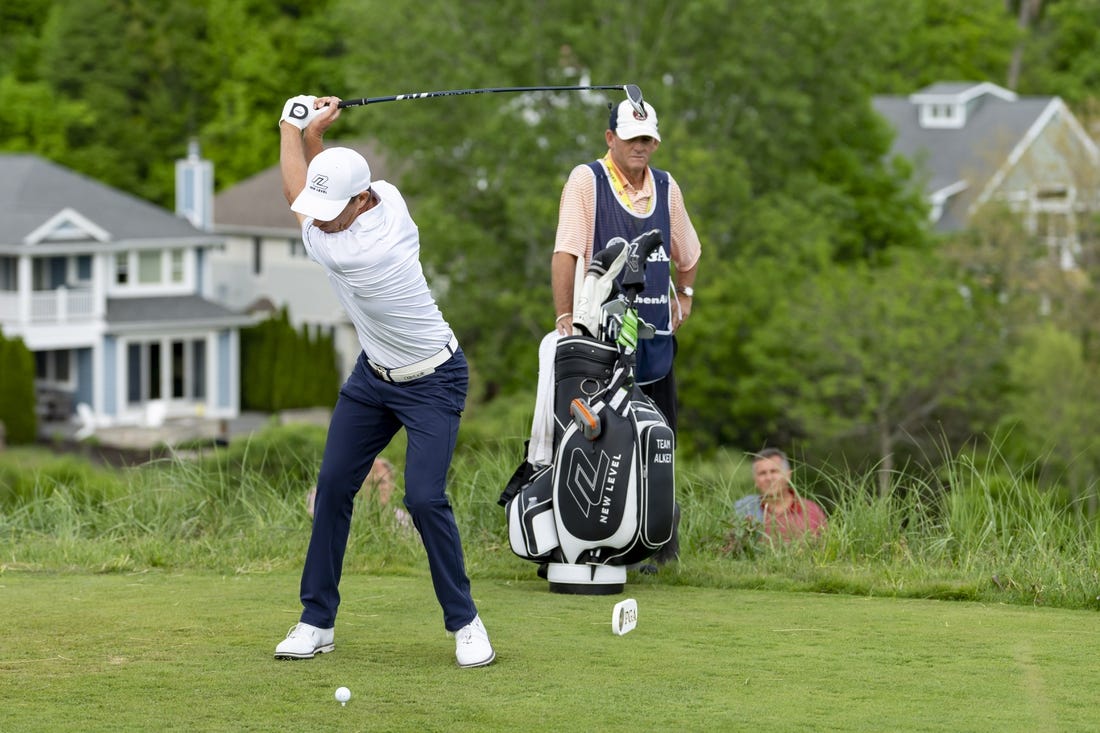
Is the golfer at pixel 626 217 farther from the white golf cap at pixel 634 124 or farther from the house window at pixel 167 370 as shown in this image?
the house window at pixel 167 370

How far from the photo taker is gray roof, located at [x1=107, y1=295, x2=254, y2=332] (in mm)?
47688

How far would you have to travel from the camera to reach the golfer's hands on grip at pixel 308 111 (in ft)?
20.7

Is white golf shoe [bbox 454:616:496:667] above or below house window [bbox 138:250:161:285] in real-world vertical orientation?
below

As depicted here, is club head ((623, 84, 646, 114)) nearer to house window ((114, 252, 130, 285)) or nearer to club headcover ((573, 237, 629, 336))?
club headcover ((573, 237, 629, 336))

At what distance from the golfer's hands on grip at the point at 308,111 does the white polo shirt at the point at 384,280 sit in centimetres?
37

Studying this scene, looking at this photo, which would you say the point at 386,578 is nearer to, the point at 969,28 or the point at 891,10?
the point at 891,10

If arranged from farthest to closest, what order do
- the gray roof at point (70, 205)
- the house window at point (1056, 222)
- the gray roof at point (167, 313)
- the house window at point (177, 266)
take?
the house window at point (177, 266)
the gray roof at point (167, 313)
the gray roof at point (70, 205)
the house window at point (1056, 222)

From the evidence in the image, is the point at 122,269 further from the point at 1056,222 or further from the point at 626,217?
the point at 626,217

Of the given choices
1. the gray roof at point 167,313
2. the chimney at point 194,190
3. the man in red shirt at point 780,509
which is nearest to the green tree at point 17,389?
the gray roof at point 167,313

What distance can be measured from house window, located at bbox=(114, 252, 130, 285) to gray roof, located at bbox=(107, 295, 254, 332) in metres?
0.61

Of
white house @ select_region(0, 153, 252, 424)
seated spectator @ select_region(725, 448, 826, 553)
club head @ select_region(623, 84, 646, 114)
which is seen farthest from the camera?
white house @ select_region(0, 153, 252, 424)

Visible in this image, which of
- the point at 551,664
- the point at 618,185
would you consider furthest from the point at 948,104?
the point at 551,664

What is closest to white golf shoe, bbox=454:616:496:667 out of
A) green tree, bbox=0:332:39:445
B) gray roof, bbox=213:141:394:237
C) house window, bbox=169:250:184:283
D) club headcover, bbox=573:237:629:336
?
club headcover, bbox=573:237:629:336

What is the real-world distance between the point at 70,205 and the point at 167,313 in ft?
12.3
